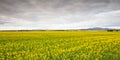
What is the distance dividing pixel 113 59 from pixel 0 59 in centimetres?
662

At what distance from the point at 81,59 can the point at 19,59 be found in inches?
137

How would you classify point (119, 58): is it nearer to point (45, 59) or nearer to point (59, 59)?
point (59, 59)

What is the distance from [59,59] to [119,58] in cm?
390

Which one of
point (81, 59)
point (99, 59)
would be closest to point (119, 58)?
point (99, 59)

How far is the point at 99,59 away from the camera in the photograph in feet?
32.9

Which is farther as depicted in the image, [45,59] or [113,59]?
[113,59]

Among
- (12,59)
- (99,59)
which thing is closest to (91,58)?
(99,59)

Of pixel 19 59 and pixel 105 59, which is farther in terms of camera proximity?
pixel 105 59

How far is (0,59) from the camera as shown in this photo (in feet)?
30.6

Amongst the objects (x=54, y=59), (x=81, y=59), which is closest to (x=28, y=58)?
(x=54, y=59)

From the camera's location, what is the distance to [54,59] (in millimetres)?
9469

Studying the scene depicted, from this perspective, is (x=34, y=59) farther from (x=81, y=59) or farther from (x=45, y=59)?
(x=81, y=59)

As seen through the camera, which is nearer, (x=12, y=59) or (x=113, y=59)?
(x=12, y=59)

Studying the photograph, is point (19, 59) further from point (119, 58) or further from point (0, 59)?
point (119, 58)
